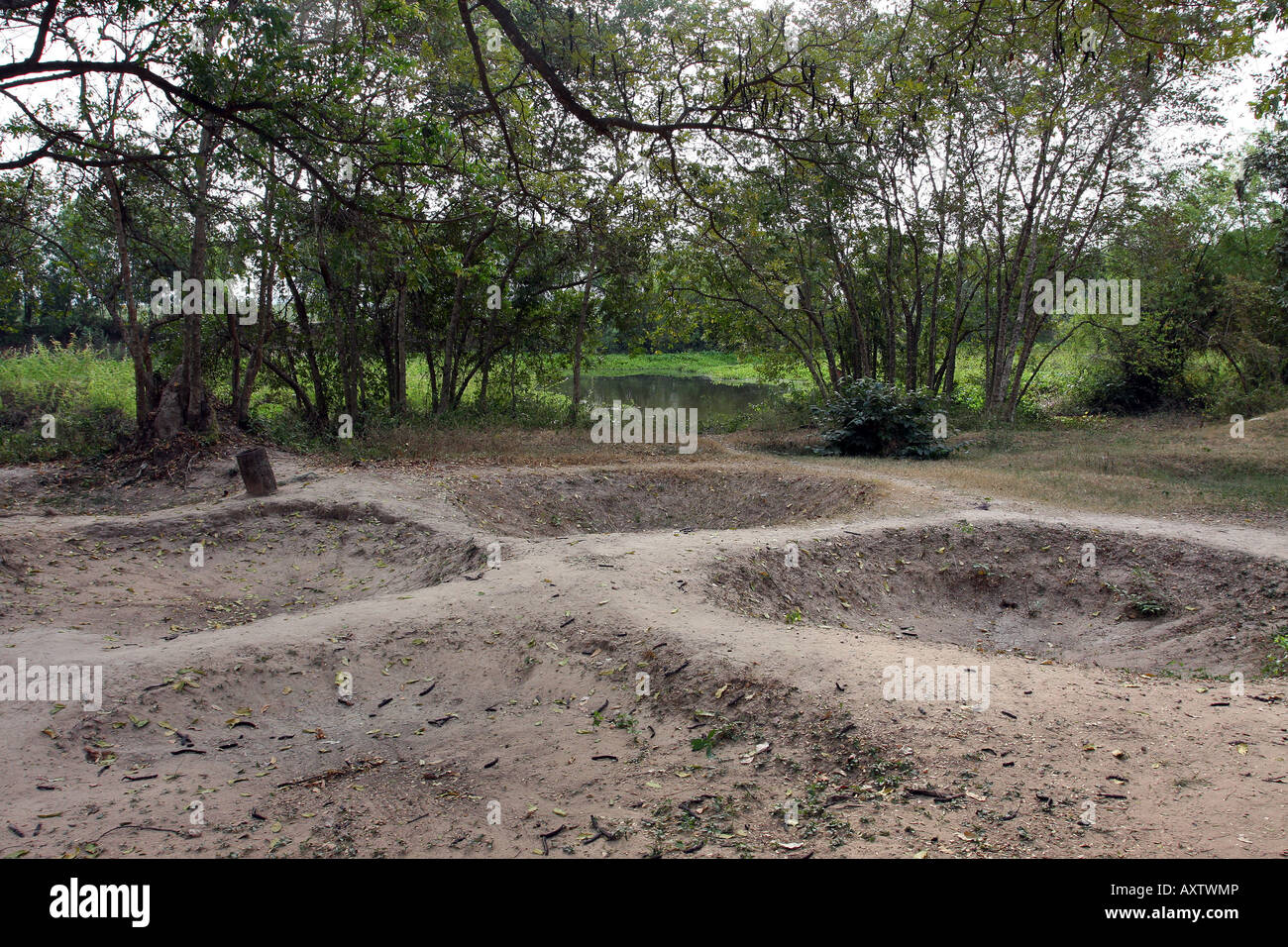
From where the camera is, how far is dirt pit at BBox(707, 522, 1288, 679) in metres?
6.27

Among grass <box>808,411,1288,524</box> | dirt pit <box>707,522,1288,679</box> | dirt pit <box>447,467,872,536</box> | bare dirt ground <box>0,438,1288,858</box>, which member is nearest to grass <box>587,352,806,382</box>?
grass <box>808,411,1288,524</box>

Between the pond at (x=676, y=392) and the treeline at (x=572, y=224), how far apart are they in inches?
173

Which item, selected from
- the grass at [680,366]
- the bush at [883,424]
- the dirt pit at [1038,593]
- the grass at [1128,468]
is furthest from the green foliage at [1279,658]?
the grass at [680,366]

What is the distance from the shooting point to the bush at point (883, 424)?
47.8ft

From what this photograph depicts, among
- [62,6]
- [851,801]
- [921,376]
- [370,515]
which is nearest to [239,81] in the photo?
[62,6]

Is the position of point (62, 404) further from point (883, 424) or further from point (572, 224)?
point (883, 424)

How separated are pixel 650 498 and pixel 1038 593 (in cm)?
538

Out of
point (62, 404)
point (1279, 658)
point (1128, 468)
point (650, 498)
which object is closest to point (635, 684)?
point (1279, 658)

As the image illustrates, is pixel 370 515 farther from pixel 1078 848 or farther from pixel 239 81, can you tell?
pixel 1078 848

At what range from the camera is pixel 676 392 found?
3203 centimetres

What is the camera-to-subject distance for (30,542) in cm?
761
